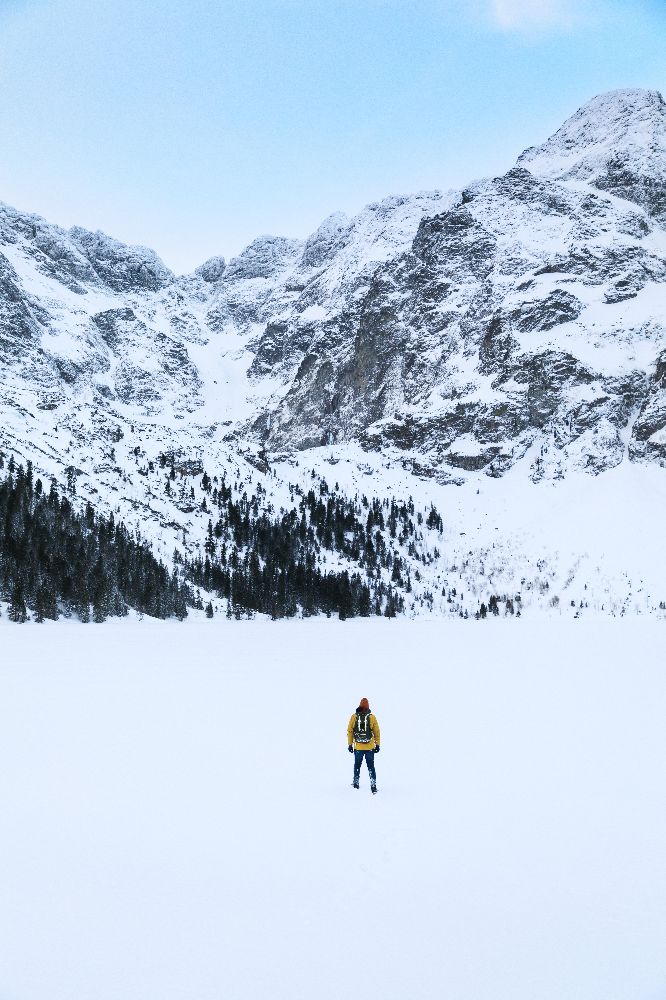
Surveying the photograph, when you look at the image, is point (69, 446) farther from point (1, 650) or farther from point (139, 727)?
point (139, 727)

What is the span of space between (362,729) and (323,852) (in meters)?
3.66

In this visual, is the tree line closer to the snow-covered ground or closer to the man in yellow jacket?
the snow-covered ground

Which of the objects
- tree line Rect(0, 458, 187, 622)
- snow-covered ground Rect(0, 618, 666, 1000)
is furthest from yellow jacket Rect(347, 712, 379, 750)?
tree line Rect(0, 458, 187, 622)

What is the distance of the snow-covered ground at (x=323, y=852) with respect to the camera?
711 cm

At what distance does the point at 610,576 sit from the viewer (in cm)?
12350

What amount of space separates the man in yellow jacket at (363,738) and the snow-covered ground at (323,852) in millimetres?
640

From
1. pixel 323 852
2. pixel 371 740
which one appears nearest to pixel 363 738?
pixel 371 740

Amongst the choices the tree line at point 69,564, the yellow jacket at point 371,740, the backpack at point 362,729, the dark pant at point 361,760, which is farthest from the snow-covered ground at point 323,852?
the tree line at point 69,564

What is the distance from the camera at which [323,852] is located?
397 inches

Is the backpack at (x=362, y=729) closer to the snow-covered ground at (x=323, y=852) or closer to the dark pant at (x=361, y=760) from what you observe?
Answer: the dark pant at (x=361, y=760)

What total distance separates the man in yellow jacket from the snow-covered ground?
640 mm

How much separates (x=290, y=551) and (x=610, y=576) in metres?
67.0

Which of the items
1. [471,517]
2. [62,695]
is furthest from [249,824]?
[471,517]

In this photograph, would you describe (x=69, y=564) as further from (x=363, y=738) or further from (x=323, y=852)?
(x=323, y=852)
